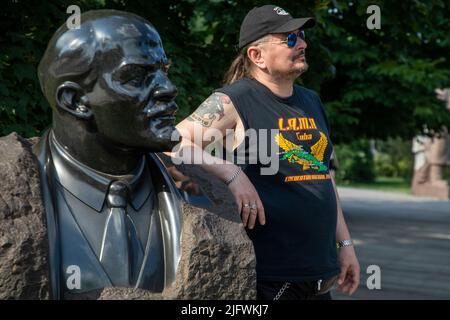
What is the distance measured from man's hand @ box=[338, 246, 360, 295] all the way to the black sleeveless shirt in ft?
0.66

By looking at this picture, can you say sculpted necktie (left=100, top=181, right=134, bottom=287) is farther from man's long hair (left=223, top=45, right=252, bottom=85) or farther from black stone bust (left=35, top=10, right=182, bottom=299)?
man's long hair (left=223, top=45, right=252, bottom=85)

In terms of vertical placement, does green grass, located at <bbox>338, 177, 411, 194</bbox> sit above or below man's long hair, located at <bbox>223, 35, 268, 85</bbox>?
below

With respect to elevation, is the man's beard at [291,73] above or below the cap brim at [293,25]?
below

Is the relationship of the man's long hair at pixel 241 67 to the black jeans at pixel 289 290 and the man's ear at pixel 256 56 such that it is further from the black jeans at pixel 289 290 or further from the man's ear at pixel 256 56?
the black jeans at pixel 289 290

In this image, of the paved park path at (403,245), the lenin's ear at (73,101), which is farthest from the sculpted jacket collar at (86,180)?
the paved park path at (403,245)

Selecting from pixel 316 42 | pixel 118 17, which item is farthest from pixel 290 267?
pixel 316 42

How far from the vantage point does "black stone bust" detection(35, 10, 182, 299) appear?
1.55m

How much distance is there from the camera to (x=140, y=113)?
157 cm

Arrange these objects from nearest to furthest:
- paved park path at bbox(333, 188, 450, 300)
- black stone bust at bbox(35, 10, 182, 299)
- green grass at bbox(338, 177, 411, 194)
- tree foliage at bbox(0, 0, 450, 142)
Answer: black stone bust at bbox(35, 10, 182, 299) < tree foliage at bbox(0, 0, 450, 142) < paved park path at bbox(333, 188, 450, 300) < green grass at bbox(338, 177, 411, 194)

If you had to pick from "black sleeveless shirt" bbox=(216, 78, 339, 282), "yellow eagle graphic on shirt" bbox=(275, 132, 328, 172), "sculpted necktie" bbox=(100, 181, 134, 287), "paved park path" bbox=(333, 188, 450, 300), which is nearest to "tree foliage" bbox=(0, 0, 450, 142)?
"black sleeveless shirt" bbox=(216, 78, 339, 282)

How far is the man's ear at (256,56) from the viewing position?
7.52ft

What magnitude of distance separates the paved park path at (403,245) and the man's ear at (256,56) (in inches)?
139

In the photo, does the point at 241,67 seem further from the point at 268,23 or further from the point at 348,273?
the point at 348,273

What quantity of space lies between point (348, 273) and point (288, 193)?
51 cm
